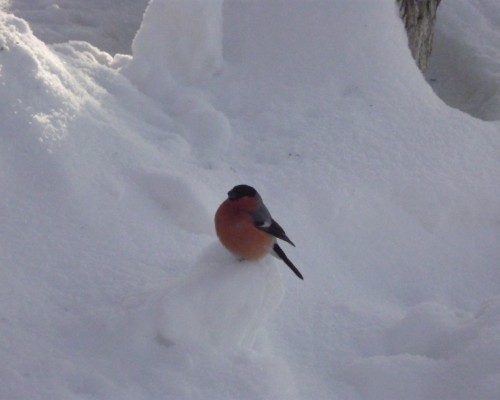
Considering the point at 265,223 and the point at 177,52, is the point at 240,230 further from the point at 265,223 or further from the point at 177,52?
the point at 177,52

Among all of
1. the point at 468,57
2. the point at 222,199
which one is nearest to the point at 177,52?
the point at 222,199

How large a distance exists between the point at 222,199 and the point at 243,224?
3.08ft

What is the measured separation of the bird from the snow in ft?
0.24

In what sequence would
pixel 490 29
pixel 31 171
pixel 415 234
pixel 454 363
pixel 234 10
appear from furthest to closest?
pixel 490 29, pixel 234 10, pixel 415 234, pixel 31 171, pixel 454 363

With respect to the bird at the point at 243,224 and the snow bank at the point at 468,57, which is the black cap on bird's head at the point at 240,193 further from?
the snow bank at the point at 468,57

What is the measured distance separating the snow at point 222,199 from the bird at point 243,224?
0.07 metres

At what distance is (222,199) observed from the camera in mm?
3762

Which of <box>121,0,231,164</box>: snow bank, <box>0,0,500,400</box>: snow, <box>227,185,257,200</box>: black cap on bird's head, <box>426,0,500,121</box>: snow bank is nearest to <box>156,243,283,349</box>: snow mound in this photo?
<box>0,0,500,400</box>: snow

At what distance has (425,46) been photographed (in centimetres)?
568

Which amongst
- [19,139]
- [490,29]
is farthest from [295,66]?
[490,29]

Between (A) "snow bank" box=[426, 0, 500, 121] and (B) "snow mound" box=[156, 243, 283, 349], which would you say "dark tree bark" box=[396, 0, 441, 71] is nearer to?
(A) "snow bank" box=[426, 0, 500, 121]

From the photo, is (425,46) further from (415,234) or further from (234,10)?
(415,234)

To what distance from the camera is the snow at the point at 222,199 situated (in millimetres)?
2688

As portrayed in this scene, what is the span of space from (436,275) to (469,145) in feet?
3.36
